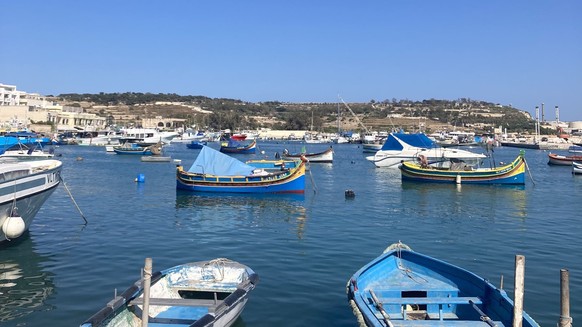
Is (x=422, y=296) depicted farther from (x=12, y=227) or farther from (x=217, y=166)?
(x=217, y=166)

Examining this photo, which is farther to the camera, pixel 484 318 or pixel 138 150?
pixel 138 150

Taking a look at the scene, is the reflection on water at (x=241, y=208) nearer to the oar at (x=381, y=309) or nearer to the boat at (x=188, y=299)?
the boat at (x=188, y=299)

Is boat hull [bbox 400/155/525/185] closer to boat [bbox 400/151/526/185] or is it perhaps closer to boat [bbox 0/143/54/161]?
boat [bbox 400/151/526/185]

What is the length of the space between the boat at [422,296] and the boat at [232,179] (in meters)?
22.8

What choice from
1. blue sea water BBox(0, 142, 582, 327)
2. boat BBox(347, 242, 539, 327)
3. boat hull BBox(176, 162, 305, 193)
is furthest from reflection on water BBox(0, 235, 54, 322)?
boat hull BBox(176, 162, 305, 193)

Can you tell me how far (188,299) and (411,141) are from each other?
55.4 m

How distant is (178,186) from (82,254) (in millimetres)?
19048

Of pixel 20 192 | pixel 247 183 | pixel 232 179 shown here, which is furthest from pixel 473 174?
pixel 20 192

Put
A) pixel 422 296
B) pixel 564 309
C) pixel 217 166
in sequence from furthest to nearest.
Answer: pixel 217 166, pixel 422 296, pixel 564 309

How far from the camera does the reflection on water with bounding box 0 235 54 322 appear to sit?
13055 millimetres

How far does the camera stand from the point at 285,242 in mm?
21297

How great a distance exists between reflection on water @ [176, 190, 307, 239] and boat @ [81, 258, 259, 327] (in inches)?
392

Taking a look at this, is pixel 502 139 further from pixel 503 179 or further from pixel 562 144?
pixel 503 179

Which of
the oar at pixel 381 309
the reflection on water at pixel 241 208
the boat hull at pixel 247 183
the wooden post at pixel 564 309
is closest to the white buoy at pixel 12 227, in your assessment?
the reflection on water at pixel 241 208
